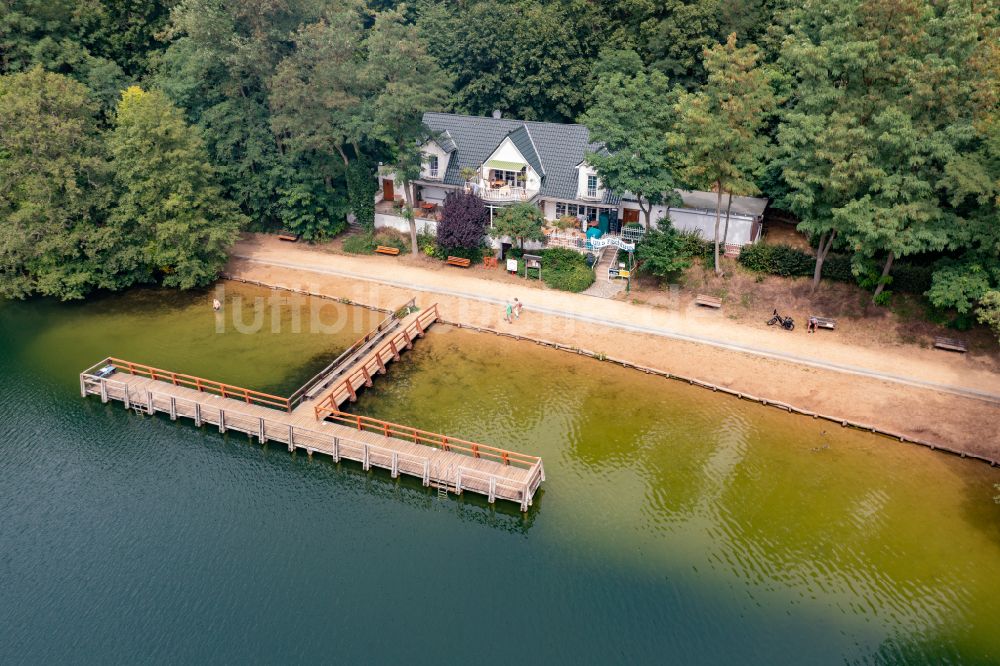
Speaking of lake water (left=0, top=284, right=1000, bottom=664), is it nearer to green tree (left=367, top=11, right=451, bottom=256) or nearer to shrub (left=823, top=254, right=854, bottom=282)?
shrub (left=823, top=254, right=854, bottom=282)

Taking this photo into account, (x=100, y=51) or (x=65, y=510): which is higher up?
(x=100, y=51)

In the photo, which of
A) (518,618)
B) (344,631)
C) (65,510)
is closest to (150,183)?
(65,510)

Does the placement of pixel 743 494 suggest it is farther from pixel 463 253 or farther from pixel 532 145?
pixel 532 145

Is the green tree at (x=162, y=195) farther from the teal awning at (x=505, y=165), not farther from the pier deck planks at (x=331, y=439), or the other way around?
the teal awning at (x=505, y=165)

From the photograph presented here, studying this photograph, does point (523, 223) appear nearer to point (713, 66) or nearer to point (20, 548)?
point (713, 66)

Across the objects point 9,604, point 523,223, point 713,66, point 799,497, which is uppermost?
point 713,66

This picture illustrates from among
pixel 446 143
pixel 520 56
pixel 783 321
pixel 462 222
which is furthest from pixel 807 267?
pixel 520 56

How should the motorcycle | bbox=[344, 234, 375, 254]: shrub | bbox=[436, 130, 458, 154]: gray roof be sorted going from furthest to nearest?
bbox=[344, 234, 375, 254]: shrub
bbox=[436, 130, 458, 154]: gray roof
the motorcycle

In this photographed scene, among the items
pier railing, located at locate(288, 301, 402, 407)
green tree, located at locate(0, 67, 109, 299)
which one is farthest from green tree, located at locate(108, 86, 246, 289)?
pier railing, located at locate(288, 301, 402, 407)
